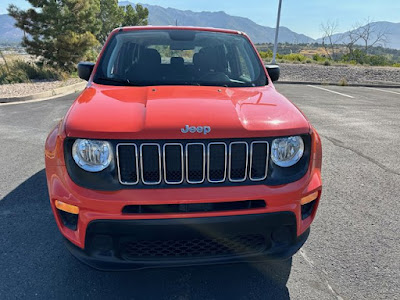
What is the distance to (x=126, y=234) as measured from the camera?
6.23ft

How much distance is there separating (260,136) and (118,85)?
4.69 feet

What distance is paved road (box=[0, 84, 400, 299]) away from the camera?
2.31 m

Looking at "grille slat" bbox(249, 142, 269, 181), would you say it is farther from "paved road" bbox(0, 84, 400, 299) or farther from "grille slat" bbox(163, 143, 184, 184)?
"paved road" bbox(0, 84, 400, 299)

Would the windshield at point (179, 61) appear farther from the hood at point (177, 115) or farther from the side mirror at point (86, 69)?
the hood at point (177, 115)

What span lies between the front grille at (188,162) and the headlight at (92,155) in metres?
0.08

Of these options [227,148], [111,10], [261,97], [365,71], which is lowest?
[365,71]

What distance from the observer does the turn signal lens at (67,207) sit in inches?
77.6

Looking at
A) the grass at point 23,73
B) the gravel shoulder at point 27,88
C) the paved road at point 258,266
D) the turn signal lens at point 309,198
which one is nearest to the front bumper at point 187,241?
the turn signal lens at point 309,198

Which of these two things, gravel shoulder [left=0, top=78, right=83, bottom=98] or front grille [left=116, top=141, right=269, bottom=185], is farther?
gravel shoulder [left=0, top=78, right=83, bottom=98]

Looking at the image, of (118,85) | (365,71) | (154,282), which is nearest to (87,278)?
(154,282)

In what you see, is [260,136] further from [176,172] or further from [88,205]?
[88,205]

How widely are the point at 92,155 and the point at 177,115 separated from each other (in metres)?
0.56

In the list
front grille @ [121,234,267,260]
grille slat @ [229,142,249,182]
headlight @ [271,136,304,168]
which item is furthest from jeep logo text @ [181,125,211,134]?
front grille @ [121,234,267,260]

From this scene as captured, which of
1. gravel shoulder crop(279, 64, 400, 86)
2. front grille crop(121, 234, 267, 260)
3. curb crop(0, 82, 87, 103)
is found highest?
front grille crop(121, 234, 267, 260)
